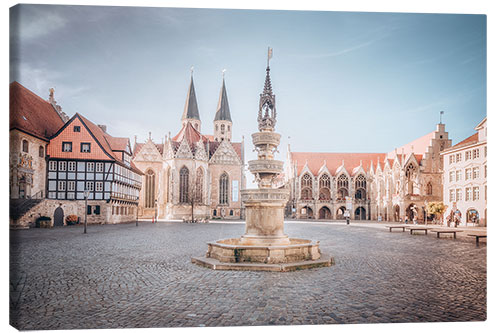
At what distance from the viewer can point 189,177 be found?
4634 centimetres

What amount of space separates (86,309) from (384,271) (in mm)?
6104

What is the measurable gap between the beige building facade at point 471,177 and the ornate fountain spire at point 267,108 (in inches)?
176

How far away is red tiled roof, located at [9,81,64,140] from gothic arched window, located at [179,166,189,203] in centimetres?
3921

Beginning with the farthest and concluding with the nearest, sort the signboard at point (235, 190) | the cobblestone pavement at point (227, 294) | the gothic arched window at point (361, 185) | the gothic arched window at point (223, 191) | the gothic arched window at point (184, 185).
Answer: the gothic arched window at point (361, 185)
the gothic arched window at point (223, 191)
the signboard at point (235, 190)
the gothic arched window at point (184, 185)
the cobblestone pavement at point (227, 294)

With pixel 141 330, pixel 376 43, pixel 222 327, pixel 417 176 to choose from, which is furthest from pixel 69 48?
pixel 417 176

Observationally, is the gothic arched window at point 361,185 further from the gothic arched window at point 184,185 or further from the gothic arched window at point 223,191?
the gothic arched window at point 184,185

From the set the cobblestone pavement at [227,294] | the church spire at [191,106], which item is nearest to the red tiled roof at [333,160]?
the church spire at [191,106]

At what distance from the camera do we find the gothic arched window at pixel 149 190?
4260 cm

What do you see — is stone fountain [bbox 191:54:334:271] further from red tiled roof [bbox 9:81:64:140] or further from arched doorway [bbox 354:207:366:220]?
arched doorway [bbox 354:207:366:220]

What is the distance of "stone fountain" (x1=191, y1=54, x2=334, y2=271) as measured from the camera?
304 inches

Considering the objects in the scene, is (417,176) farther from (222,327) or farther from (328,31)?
(222,327)

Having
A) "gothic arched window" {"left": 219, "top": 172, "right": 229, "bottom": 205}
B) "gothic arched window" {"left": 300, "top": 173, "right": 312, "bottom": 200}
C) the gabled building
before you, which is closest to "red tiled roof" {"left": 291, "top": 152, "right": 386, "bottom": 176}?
the gabled building

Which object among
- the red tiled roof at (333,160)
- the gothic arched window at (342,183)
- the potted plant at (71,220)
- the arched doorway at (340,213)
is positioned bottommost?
the arched doorway at (340,213)

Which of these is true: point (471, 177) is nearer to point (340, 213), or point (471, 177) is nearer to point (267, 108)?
point (267, 108)
